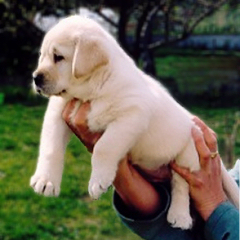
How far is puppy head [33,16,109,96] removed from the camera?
2.41 meters

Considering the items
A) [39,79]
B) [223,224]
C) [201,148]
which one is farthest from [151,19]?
[39,79]

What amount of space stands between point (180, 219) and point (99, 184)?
45 centimetres

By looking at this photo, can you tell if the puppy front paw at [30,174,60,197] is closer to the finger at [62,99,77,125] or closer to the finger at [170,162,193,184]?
the finger at [62,99,77,125]

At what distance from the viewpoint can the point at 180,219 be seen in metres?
2.63

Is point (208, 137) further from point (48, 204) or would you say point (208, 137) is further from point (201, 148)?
point (48, 204)

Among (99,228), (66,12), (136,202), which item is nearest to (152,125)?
(136,202)

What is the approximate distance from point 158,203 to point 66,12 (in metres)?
8.01

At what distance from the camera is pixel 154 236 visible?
2.68 metres

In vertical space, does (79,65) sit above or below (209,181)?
above

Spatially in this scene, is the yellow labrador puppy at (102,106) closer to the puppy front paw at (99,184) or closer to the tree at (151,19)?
the puppy front paw at (99,184)

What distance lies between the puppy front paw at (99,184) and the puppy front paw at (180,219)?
40 cm

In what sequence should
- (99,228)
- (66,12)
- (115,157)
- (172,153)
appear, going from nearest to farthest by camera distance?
(115,157), (172,153), (99,228), (66,12)

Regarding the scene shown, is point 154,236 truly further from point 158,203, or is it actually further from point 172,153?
point 172,153

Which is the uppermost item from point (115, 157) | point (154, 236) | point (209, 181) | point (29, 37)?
point (115, 157)
